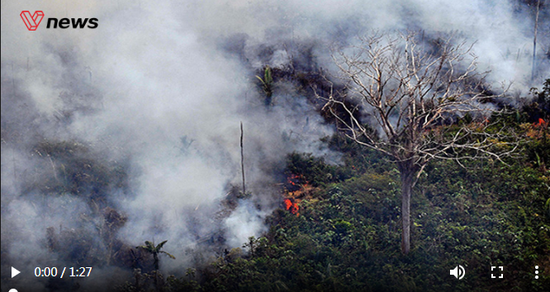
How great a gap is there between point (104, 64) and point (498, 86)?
14003mm

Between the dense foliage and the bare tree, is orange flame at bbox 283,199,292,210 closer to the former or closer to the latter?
the dense foliage

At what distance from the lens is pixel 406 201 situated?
10.7 meters

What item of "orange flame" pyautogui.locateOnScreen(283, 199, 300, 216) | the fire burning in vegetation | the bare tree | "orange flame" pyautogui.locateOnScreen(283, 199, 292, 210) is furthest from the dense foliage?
the bare tree

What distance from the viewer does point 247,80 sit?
1631 centimetres

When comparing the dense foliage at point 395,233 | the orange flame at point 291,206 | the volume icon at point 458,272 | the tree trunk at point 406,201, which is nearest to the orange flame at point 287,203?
the orange flame at point 291,206

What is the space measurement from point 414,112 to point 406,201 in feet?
6.99

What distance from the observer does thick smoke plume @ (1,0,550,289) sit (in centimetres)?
1240

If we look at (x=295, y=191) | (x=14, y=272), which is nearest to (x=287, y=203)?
(x=295, y=191)

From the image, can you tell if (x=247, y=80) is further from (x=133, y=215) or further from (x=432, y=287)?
(x=432, y=287)

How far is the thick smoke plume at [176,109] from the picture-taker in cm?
1240

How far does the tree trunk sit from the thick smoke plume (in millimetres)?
3727

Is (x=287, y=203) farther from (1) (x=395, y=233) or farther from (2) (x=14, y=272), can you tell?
(2) (x=14, y=272)

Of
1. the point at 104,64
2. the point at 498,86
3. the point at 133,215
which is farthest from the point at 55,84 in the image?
the point at 498,86

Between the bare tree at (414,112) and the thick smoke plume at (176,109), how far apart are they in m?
1.54
